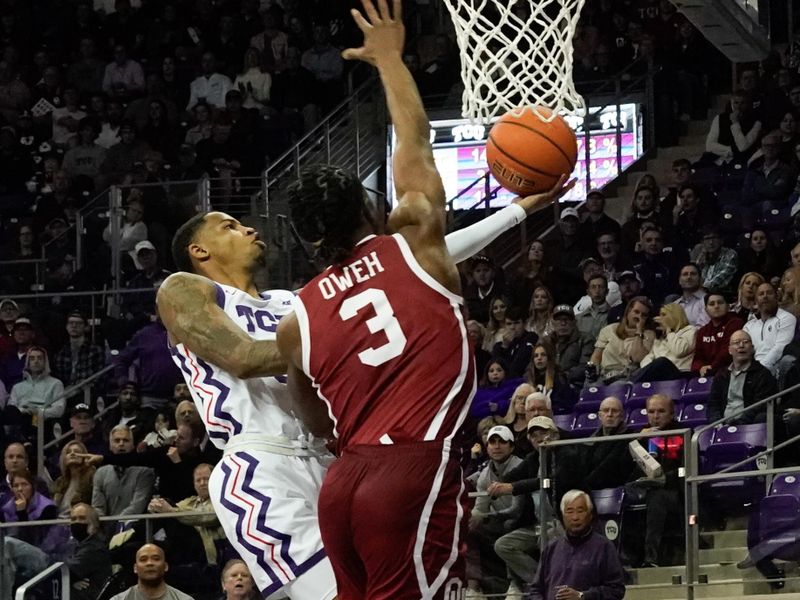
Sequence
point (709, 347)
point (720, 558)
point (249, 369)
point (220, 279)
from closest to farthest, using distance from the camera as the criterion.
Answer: point (249, 369), point (220, 279), point (720, 558), point (709, 347)

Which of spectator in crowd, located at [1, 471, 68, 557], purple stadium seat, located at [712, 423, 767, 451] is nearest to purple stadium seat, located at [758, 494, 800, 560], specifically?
purple stadium seat, located at [712, 423, 767, 451]

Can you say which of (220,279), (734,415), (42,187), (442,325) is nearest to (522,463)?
(734,415)

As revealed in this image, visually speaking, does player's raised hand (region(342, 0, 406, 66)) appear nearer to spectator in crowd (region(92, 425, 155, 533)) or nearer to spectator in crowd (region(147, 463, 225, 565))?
spectator in crowd (region(147, 463, 225, 565))

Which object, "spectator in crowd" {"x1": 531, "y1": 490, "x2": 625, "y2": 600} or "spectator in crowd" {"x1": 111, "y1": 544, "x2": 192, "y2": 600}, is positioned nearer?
"spectator in crowd" {"x1": 531, "y1": 490, "x2": 625, "y2": 600}

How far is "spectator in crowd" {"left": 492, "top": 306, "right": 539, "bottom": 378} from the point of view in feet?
41.9

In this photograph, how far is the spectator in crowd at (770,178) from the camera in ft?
46.6

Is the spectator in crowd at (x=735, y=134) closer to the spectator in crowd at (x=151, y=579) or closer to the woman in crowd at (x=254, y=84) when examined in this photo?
the woman in crowd at (x=254, y=84)

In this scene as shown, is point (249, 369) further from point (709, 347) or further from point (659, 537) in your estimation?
point (709, 347)

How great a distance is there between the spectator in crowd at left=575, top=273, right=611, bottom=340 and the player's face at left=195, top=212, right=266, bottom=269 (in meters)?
7.29

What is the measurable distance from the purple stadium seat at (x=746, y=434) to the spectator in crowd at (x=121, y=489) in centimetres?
372

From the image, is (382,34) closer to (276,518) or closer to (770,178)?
(276,518)

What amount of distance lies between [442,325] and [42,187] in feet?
47.2

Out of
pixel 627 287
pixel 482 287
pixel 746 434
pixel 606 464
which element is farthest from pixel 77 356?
pixel 746 434

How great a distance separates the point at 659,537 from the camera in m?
9.12
